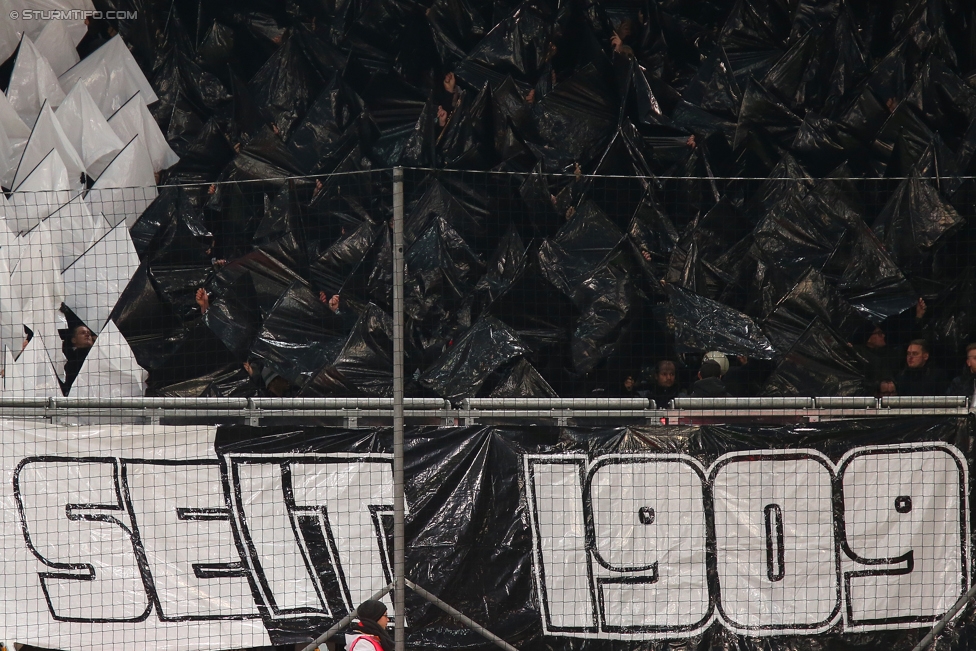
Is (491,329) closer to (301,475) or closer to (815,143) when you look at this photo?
(301,475)

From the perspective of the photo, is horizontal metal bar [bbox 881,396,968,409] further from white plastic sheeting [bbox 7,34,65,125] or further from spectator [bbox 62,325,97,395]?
white plastic sheeting [bbox 7,34,65,125]

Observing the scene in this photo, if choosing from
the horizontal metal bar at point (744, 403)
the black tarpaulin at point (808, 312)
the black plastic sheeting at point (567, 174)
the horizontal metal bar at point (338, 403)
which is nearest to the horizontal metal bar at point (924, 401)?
the horizontal metal bar at point (744, 403)

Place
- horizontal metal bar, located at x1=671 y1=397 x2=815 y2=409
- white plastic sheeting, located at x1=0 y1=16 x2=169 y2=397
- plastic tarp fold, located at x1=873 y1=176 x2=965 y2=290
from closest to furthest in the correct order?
1. horizontal metal bar, located at x1=671 y1=397 x2=815 y2=409
2. white plastic sheeting, located at x1=0 y1=16 x2=169 y2=397
3. plastic tarp fold, located at x1=873 y1=176 x2=965 y2=290

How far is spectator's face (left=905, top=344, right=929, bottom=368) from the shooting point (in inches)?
241

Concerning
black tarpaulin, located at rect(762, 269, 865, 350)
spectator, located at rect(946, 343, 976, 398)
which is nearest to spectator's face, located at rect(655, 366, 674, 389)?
black tarpaulin, located at rect(762, 269, 865, 350)

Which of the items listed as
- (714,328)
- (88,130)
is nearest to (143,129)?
(88,130)

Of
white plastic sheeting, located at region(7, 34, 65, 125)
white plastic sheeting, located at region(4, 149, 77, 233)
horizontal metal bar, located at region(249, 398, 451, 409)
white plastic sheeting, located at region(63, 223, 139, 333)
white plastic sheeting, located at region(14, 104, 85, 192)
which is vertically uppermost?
white plastic sheeting, located at region(7, 34, 65, 125)

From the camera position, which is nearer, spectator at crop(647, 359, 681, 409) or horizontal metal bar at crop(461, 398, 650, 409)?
horizontal metal bar at crop(461, 398, 650, 409)

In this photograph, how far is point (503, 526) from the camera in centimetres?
513

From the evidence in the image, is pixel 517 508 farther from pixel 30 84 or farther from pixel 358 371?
pixel 30 84

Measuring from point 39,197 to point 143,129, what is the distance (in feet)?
3.68

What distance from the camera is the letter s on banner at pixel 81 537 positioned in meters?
5.24

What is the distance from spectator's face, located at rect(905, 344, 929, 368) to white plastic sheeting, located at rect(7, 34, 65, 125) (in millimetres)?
7644

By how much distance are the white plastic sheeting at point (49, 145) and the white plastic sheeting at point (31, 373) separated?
2.40 meters
